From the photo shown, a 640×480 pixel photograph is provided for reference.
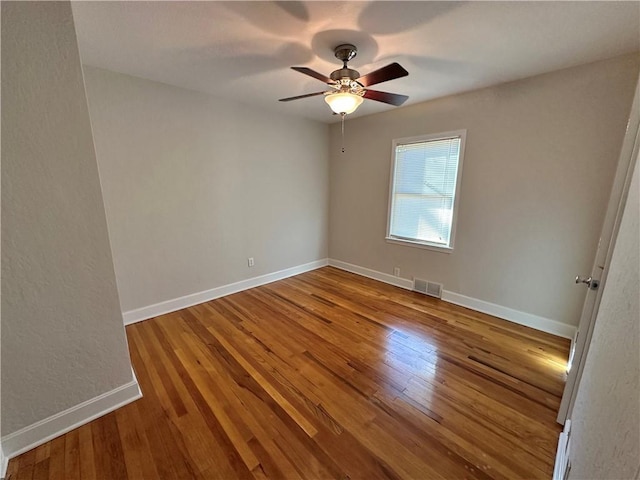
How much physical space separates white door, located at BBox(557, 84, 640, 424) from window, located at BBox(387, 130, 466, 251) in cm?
170

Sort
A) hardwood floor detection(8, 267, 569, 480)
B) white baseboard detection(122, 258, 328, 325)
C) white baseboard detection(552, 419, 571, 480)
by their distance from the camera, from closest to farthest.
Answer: white baseboard detection(552, 419, 571, 480), hardwood floor detection(8, 267, 569, 480), white baseboard detection(122, 258, 328, 325)

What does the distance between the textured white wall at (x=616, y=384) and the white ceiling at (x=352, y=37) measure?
1.36 m

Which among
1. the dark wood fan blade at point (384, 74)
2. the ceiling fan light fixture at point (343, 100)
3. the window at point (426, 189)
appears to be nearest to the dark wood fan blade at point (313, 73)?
the ceiling fan light fixture at point (343, 100)

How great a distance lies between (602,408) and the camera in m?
0.85

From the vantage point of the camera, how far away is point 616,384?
2.52 ft

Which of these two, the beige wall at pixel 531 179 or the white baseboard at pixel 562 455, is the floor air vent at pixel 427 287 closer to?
the beige wall at pixel 531 179

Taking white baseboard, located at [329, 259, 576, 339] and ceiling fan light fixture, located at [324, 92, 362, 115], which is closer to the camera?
ceiling fan light fixture, located at [324, 92, 362, 115]

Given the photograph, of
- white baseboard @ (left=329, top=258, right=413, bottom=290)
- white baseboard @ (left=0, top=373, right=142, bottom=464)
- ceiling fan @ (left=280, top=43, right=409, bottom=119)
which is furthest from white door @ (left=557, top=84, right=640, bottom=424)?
white baseboard @ (left=0, top=373, right=142, bottom=464)

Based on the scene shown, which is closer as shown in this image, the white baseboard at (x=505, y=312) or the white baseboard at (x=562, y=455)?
the white baseboard at (x=562, y=455)

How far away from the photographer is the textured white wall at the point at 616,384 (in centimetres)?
64

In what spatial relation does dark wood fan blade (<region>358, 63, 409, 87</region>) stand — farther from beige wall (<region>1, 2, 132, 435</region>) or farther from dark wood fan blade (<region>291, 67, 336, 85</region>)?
beige wall (<region>1, 2, 132, 435</region>)

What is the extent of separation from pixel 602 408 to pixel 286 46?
2566 millimetres

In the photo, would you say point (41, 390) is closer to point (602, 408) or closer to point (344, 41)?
point (602, 408)

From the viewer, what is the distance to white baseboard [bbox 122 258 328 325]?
110 inches
